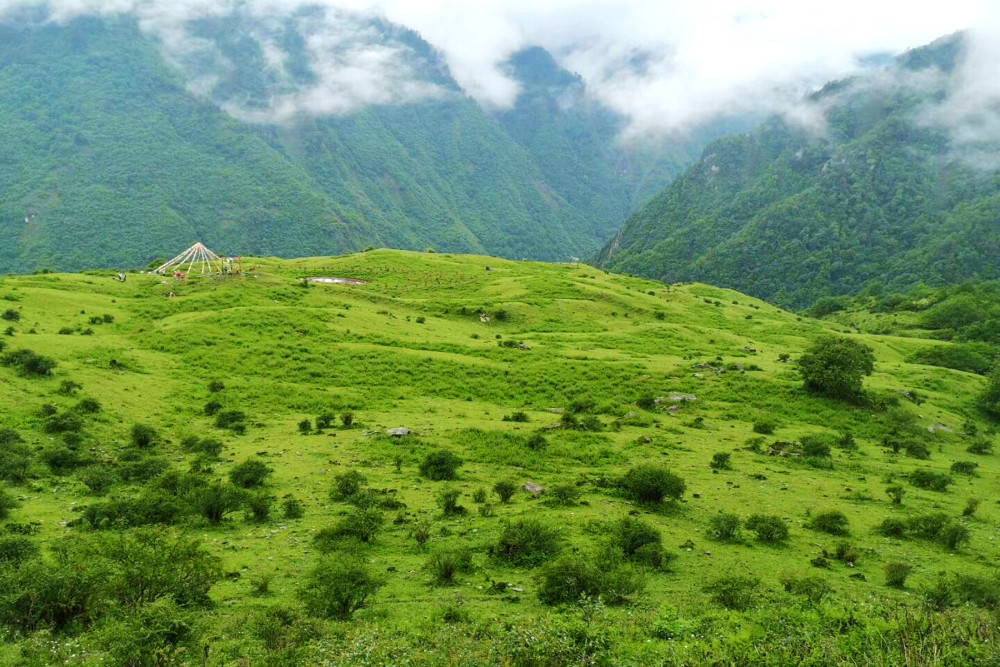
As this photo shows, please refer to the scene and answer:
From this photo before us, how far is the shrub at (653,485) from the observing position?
2988 cm

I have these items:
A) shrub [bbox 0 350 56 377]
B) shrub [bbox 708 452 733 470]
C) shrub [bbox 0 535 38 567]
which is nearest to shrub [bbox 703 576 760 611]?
shrub [bbox 708 452 733 470]

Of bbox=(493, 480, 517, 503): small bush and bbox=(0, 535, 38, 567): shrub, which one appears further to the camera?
bbox=(493, 480, 517, 503): small bush

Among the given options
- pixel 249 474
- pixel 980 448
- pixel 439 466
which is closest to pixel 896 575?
pixel 439 466

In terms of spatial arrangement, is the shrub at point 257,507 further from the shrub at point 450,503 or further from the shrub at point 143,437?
the shrub at point 143,437

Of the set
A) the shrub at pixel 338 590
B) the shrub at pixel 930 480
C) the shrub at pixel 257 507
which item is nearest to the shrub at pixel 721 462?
the shrub at pixel 930 480

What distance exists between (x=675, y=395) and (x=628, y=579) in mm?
31982

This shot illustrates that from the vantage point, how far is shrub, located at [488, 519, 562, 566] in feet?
77.0

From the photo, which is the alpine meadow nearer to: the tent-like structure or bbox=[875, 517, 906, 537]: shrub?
bbox=[875, 517, 906, 537]: shrub

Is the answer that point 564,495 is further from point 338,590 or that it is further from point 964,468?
point 964,468

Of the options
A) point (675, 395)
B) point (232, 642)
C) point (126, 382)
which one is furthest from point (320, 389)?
point (232, 642)

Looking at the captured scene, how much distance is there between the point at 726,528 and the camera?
26.4 metres

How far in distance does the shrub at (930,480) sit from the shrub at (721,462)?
10216mm

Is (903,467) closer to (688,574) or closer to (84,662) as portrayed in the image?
(688,574)

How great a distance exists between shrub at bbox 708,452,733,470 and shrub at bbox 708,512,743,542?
9656 millimetres
